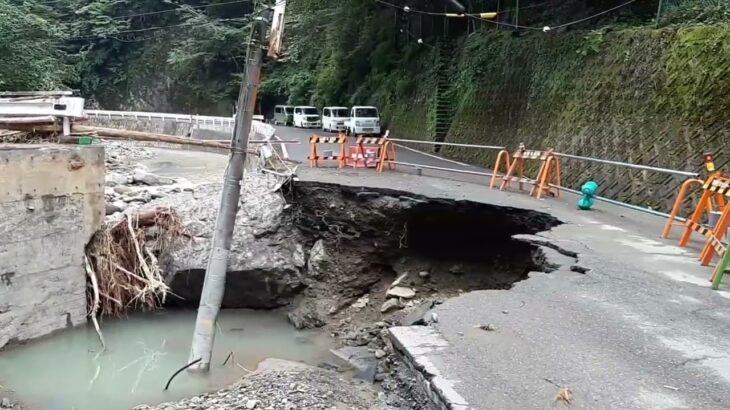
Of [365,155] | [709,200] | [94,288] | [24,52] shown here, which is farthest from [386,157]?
[24,52]

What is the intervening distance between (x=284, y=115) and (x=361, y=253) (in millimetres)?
32508

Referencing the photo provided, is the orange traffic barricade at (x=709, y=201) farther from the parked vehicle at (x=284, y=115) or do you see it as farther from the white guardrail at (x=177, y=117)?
the parked vehicle at (x=284, y=115)

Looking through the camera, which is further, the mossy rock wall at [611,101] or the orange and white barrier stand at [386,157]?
the orange and white barrier stand at [386,157]

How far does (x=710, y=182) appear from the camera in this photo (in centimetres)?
838

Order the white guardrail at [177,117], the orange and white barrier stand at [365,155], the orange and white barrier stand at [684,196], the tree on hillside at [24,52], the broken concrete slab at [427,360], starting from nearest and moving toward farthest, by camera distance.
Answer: the broken concrete slab at [427,360] < the orange and white barrier stand at [684,196] < the orange and white barrier stand at [365,155] < the tree on hillside at [24,52] < the white guardrail at [177,117]

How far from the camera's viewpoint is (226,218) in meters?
9.42

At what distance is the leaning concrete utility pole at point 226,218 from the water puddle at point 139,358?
1.85 feet

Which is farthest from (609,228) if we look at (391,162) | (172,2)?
(172,2)

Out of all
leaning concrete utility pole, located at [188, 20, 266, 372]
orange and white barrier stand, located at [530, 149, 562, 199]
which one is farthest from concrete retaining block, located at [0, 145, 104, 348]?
orange and white barrier stand, located at [530, 149, 562, 199]

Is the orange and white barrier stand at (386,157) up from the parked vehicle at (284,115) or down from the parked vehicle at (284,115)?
up

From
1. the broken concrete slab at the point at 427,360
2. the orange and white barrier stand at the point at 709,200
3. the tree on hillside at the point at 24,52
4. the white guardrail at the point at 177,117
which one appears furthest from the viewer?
the white guardrail at the point at 177,117

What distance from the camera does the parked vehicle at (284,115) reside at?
44.0 metres

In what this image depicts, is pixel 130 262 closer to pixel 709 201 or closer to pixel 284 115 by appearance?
pixel 709 201

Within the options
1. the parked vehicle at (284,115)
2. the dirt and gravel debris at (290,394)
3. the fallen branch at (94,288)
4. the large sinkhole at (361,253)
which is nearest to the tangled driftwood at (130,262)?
the fallen branch at (94,288)
